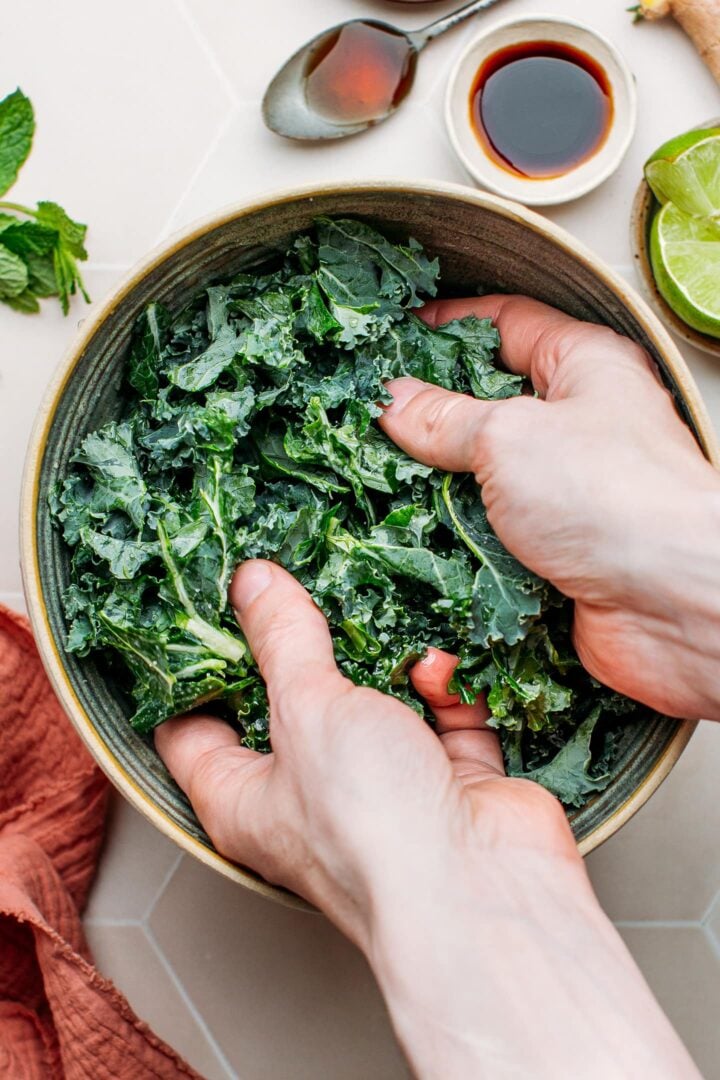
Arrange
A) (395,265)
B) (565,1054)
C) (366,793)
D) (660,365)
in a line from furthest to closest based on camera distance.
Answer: (395,265) → (660,365) → (366,793) → (565,1054)

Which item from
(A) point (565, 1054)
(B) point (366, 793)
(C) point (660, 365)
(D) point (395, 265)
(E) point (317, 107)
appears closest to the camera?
(A) point (565, 1054)

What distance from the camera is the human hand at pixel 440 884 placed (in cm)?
90

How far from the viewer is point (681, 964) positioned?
1.79m

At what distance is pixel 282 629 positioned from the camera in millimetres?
1262

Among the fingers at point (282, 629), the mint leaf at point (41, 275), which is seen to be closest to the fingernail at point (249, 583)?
the fingers at point (282, 629)

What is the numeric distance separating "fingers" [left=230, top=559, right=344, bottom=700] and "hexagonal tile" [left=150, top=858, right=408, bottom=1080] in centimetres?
69

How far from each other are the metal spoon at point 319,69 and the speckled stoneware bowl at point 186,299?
355mm

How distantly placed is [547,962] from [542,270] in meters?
0.88

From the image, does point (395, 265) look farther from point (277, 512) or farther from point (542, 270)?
point (277, 512)

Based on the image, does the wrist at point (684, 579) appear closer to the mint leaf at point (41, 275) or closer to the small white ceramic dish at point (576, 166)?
the small white ceramic dish at point (576, 166)

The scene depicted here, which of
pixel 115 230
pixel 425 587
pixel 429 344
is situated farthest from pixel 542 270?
pixel 115 230

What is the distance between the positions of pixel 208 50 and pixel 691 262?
858 mm

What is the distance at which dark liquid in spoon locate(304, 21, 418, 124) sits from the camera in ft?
5.53

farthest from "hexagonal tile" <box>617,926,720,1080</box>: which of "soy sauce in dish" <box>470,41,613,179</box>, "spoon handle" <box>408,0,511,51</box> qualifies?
"spoon handle" <box>408,0,511,51</box>
